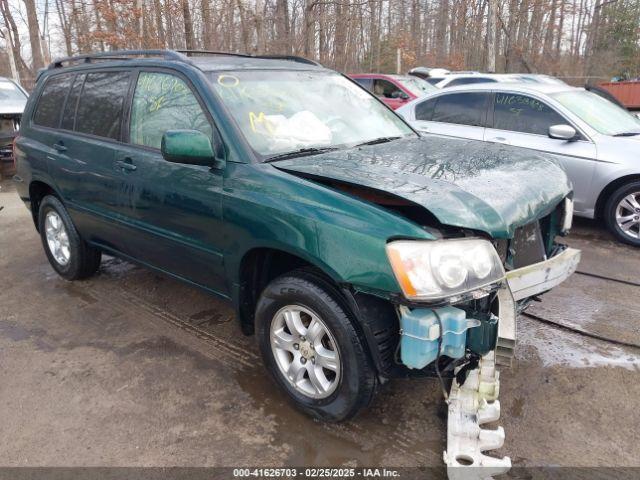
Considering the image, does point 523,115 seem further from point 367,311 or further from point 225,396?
point 225,396

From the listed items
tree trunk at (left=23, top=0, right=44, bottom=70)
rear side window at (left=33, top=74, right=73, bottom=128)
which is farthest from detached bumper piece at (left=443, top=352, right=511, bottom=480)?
tree trunk at (left=23, top=0, right=44, bottom=70)

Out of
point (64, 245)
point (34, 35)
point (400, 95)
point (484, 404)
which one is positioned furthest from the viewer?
point (34, 35)

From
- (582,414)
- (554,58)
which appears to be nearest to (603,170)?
(582,414)

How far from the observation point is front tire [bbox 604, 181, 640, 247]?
5234 mm

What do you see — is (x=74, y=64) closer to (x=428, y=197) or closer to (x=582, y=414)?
(x=428, y=197)

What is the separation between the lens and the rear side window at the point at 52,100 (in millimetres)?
4383

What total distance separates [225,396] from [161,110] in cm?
187

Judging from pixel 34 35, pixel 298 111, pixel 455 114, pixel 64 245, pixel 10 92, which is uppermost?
pixel 34 35

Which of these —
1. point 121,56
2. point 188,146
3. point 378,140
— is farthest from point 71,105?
point 378,140

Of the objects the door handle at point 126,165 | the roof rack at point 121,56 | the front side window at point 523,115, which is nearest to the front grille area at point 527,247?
the roof rack at point 121,56

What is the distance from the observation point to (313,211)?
2482mm

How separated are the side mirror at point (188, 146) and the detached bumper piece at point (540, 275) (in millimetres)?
1715

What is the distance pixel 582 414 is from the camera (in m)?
2.77

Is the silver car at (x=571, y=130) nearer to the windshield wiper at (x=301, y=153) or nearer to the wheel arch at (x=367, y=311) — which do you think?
the windshield wiper at (x=301, y=153)
